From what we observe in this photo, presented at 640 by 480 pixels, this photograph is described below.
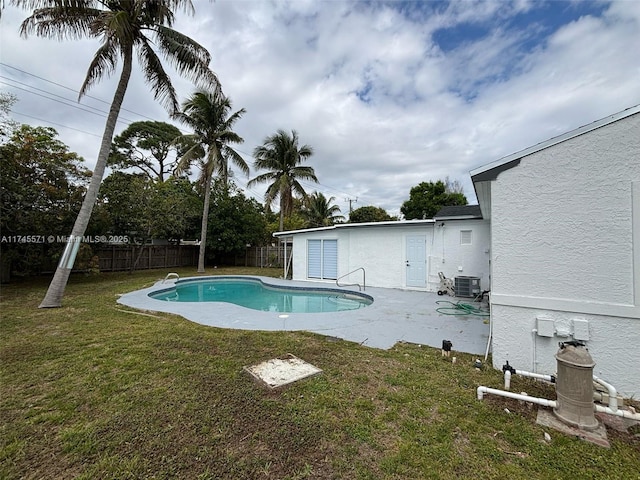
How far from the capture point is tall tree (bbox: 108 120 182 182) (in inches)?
939

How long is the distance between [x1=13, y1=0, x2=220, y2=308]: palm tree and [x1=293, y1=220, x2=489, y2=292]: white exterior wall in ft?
25.4

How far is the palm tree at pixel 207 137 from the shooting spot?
15609mm

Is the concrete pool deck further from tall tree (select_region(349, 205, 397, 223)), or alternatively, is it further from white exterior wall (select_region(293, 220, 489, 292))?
tall tree (select_region(349, 205, 397, 223))

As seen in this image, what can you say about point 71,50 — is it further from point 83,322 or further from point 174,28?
point 83,322

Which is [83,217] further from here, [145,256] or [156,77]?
[145,256]

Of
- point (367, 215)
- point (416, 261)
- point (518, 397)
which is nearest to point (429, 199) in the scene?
point (367, 215)

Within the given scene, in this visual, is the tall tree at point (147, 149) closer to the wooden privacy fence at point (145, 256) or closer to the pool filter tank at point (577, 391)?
the wooden privacy fence at point (145, 256)

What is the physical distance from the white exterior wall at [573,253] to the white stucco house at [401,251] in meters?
6.07

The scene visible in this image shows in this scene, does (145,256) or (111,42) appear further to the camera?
(145,256)

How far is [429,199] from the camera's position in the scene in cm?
2566

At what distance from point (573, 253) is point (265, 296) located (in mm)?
9448

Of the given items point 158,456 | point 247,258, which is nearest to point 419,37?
point 158,456

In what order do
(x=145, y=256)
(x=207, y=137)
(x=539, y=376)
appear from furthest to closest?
(x=145, y=256)
(x=207, y=137)
(x=539, y=376)

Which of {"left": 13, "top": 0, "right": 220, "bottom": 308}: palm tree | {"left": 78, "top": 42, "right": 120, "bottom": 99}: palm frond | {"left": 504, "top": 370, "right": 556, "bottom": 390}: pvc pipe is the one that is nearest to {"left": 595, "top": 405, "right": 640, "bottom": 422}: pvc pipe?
{"left": 504, "top": 370, "right": 556, "bottom": 390}: pvc pipe
